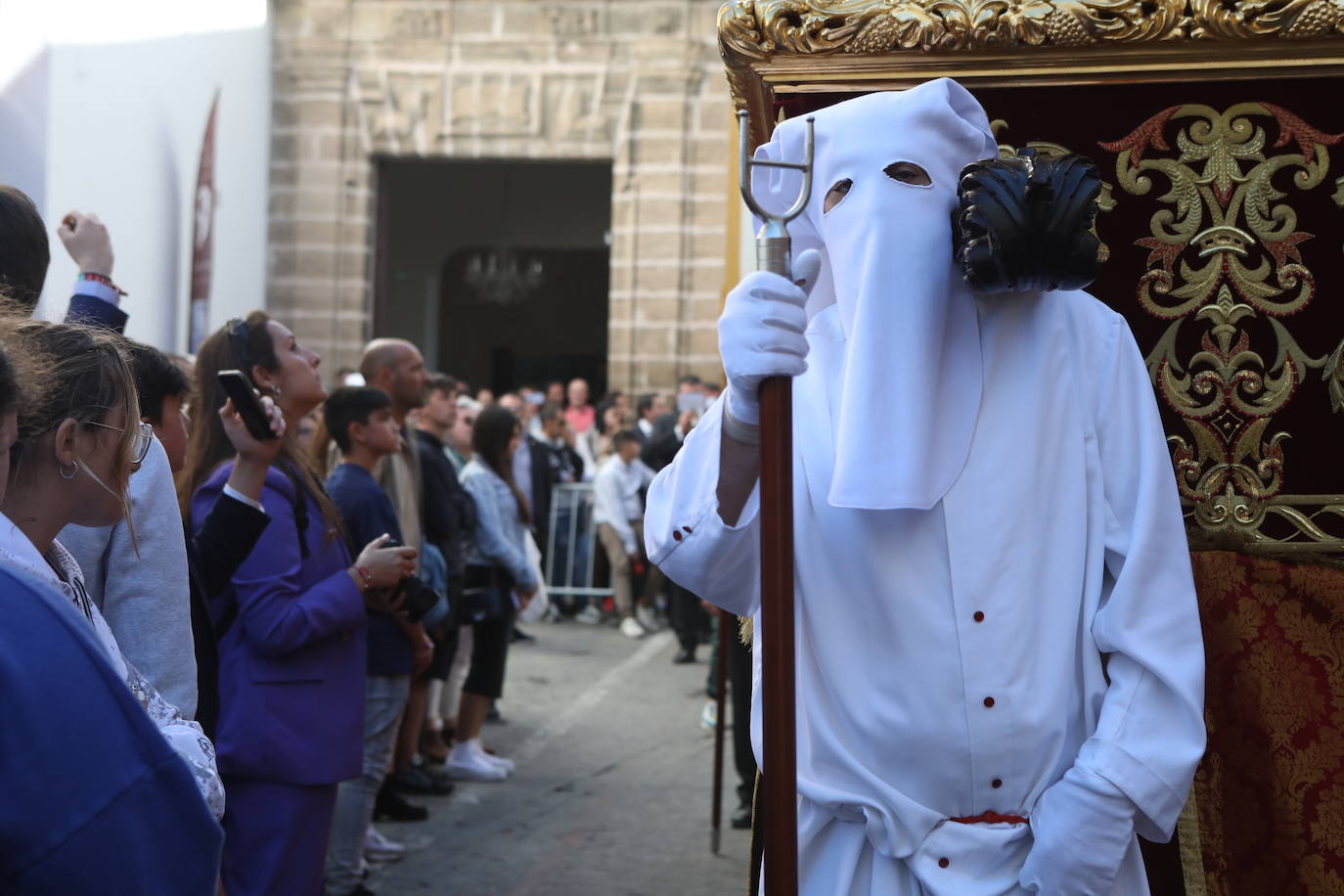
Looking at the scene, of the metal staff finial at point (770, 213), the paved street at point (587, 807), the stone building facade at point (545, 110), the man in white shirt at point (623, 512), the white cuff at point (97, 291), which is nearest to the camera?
the metal staff finial at point (770, 213)

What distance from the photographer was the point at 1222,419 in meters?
3.04

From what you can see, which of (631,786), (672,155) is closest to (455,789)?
(631,786)

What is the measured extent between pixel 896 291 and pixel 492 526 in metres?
4.99

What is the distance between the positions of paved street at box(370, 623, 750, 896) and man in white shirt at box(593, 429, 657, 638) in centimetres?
196

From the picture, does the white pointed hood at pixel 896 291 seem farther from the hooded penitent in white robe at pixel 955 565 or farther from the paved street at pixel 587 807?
the paved street at pixel 587 807

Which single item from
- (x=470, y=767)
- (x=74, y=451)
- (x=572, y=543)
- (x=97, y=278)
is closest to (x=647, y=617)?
(x=572, y=543)

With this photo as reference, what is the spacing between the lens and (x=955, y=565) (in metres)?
2.10

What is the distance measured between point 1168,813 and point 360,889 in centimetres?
358

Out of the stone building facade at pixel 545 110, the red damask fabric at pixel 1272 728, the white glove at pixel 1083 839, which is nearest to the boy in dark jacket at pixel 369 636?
the red damask fabric at pixel 1272 728

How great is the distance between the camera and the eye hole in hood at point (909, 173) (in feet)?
7.23

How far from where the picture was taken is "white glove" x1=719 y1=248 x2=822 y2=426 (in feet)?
6.18

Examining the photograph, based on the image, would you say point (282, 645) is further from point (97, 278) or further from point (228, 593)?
point (97, 278)

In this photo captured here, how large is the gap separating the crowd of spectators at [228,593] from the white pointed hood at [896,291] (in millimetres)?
1030

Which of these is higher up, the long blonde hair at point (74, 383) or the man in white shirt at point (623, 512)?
the long blonde hair at point (74, 383)
